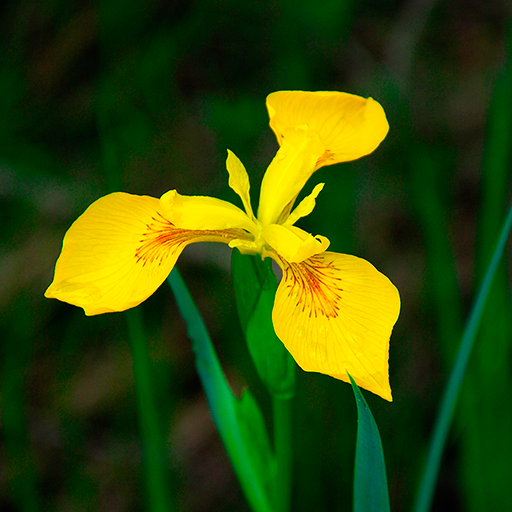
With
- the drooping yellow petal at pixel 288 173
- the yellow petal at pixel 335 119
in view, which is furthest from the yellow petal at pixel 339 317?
A: the yellow petal at pixel 335 119

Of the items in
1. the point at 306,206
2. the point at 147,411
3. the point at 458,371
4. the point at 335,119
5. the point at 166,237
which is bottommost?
the point at 147,411

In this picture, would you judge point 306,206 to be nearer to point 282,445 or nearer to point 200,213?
point 200,213

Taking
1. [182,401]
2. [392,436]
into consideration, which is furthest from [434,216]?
[182,401]

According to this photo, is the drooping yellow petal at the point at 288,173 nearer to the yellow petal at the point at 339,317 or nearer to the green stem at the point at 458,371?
the yellow petal at the point at 339,317

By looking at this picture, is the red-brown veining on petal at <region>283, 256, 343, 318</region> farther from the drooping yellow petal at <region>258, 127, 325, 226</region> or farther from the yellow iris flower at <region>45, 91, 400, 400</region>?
the drooping yellow petal at <region>258, 127, 325, 226</region>

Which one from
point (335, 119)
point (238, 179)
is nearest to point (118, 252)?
point (238, 179)

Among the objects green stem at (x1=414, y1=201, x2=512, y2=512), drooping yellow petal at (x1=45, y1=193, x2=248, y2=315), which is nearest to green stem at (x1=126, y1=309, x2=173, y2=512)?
drooping yellow petal at (x1=45, y1=193, x2=248, y2=315)

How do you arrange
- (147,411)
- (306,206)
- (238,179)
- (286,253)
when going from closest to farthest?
(286,253)
(306,206)
(238,179)
(147,411)
